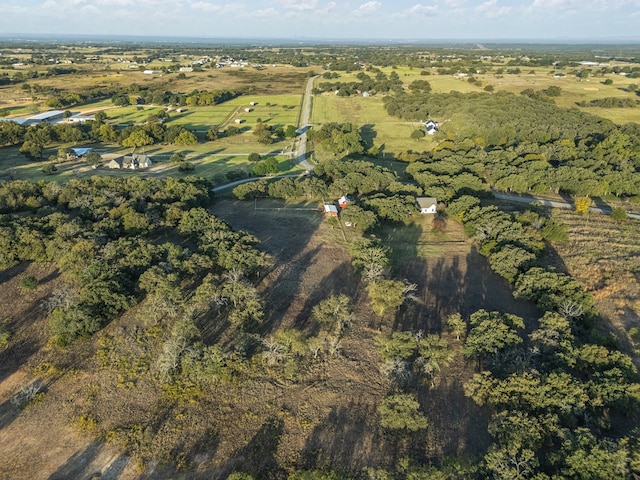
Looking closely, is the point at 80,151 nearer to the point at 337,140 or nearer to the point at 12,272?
the point at 12,272

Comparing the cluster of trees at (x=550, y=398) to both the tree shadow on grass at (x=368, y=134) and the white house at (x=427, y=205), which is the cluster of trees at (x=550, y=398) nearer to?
the white house at (x=427, y=205)

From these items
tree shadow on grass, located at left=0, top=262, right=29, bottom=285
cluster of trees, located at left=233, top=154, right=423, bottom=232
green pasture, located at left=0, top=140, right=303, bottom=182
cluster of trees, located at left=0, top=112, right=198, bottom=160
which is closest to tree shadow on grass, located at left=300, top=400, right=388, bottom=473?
cluster of trees, located at left=233, top=154, right=423, bottom=232

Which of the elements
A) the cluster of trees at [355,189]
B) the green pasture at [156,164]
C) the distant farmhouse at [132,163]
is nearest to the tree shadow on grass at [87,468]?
the cluster of trees at [355,189]

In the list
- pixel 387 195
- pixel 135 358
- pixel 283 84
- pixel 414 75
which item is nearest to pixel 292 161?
pixel 387 195

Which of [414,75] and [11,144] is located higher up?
[414,75]

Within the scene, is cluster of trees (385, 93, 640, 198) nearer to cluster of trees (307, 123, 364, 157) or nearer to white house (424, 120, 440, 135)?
white house (424, 120, 440, 135)

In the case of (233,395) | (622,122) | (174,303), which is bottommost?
(233,395)

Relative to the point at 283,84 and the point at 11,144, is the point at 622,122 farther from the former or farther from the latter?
the point at 11,144

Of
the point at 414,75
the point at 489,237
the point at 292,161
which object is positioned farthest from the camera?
the point at 414,75
